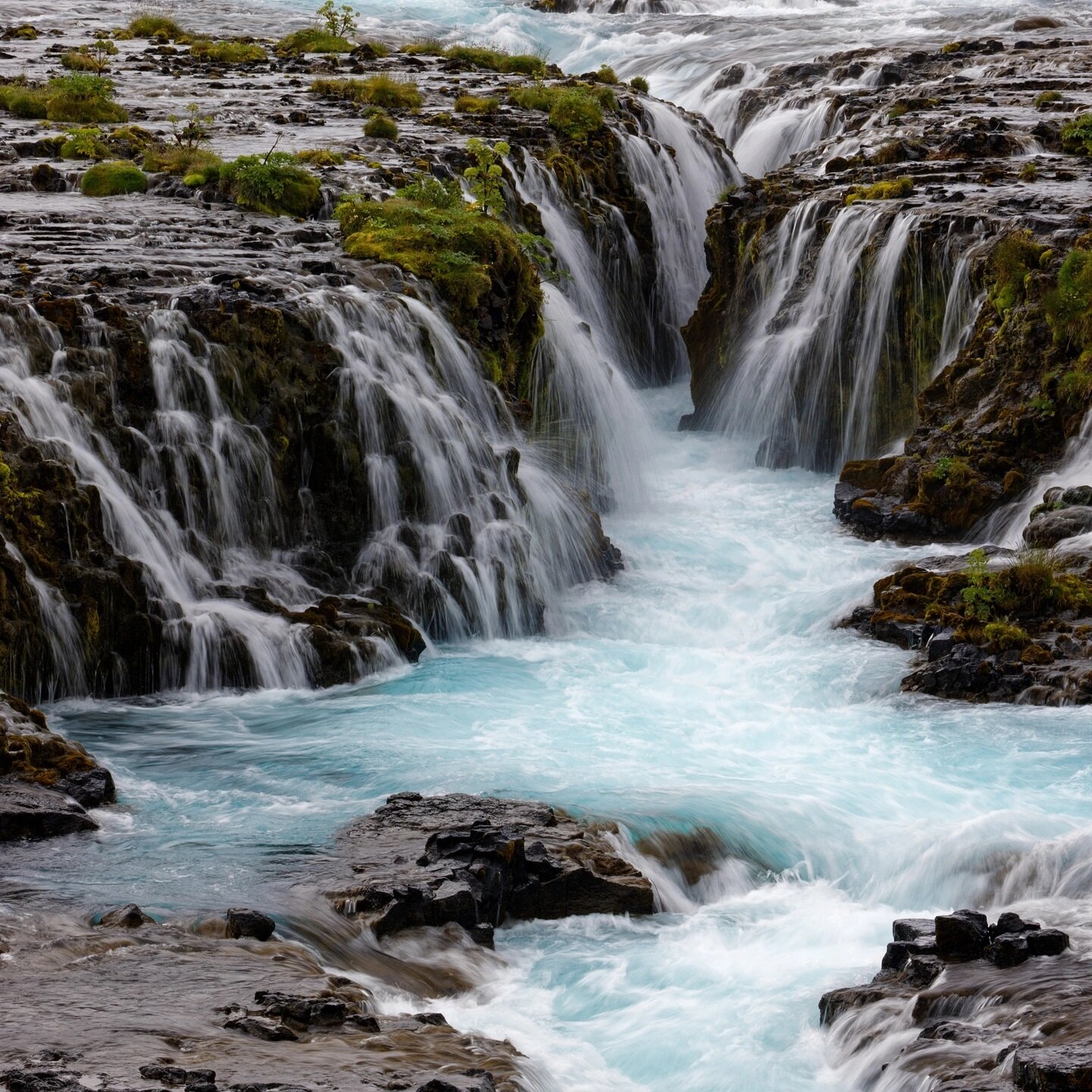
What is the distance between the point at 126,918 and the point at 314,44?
28.9 meters

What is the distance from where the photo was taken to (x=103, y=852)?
892 centimetres

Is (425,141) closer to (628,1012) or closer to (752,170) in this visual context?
(752,170)

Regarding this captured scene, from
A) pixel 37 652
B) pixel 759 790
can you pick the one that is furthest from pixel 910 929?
pixel 37 652

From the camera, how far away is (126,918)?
7.73m

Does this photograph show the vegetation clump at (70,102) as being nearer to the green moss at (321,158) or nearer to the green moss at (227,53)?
the green moss at (321,158)

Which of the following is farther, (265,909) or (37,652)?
(37,652)

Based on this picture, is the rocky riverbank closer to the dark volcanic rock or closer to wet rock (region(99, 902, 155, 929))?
the dark volcanic rock

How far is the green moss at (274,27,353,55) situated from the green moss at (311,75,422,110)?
4.98 m

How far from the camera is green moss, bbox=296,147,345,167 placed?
21234mm

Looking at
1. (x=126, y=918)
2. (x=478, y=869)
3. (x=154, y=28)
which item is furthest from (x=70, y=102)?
(x=126, y=918)

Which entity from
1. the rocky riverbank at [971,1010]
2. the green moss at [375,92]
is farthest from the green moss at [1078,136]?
the rocky riverbank at [971,1010]

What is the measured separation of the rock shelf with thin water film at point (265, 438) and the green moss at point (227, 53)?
1041 cm

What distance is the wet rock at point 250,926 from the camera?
7.82 metres

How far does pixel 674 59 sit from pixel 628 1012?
32.8 metres
